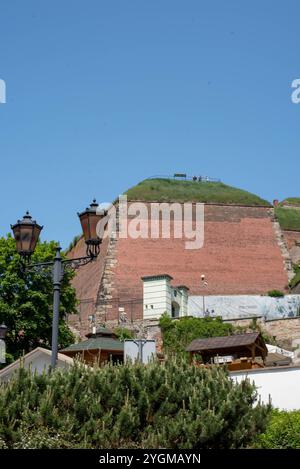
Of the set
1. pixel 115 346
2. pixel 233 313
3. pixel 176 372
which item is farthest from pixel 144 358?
pixel 233 313

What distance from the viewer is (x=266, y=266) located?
2082 inches

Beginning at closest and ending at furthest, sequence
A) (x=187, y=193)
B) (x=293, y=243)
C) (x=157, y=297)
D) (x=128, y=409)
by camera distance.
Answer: (x=128, y=409)
(x=157, y=297)
(x=187, y=193)
(x=293, y=243)

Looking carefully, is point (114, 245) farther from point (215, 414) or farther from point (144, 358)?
point (215, 414)

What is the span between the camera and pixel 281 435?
41.9ft

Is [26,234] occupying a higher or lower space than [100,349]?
higher

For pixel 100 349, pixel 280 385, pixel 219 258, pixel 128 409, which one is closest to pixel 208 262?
pixel 219 258

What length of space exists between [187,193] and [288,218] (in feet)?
29.0

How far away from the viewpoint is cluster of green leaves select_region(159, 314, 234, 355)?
38312 millimetres

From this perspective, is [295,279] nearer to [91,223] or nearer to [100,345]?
[100,345]

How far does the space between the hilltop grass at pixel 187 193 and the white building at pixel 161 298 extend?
979 centimetres

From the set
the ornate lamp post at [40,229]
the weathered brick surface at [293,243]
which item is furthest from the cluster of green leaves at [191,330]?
the ornate lamp post at [40,229]

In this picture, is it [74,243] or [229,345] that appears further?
[74,243]

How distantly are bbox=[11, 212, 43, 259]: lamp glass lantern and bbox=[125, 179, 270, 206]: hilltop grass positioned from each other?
133 feet

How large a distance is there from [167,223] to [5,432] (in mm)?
41596
